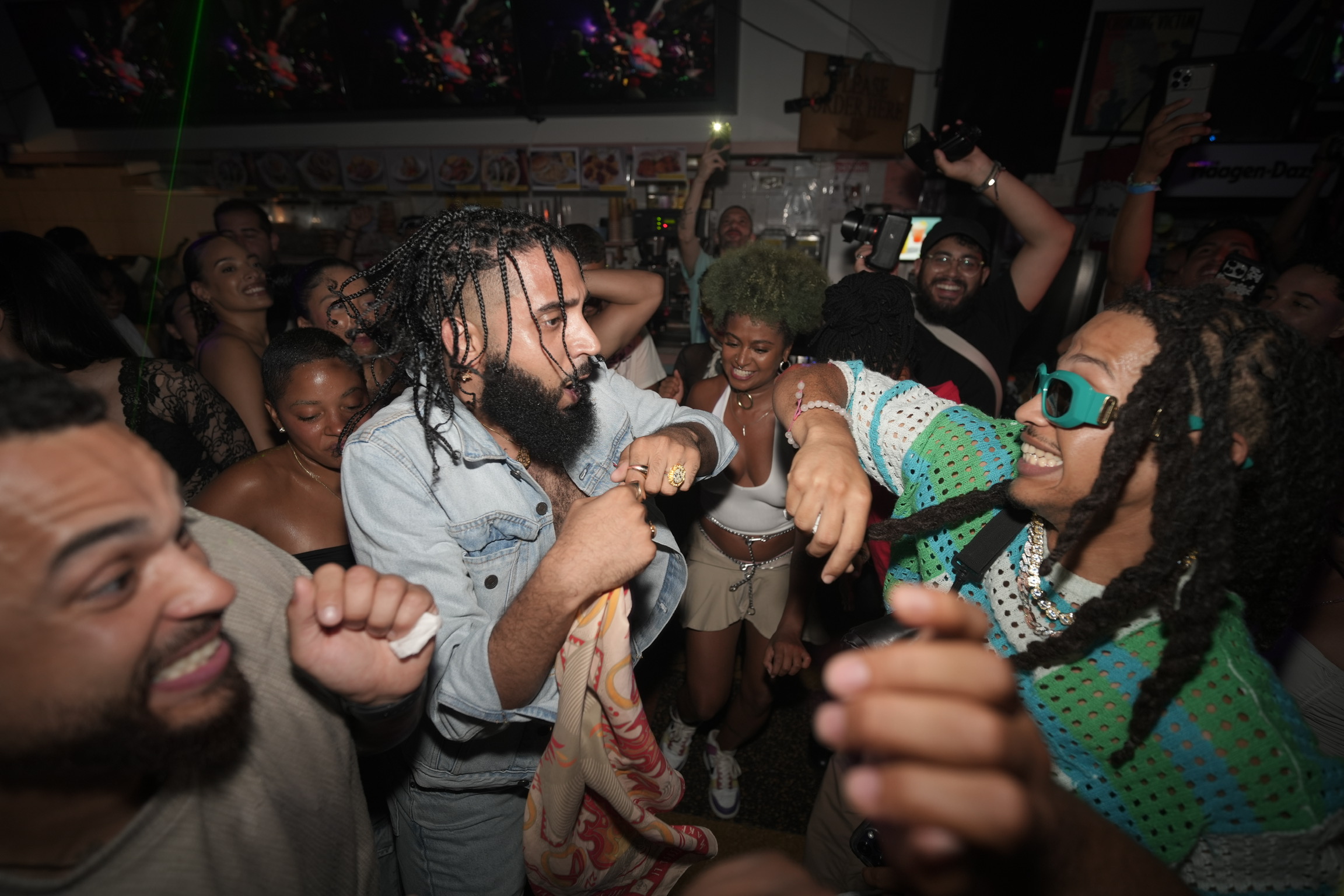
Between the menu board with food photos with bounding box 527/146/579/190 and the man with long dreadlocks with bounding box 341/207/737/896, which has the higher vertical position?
the menu board with food photos with bounding box 527/146/579/190

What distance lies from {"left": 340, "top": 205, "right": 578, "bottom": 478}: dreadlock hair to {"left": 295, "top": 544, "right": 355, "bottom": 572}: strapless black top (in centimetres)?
77

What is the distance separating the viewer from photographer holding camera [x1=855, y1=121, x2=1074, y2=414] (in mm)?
3076

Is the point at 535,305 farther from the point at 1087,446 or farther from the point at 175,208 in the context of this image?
the point at 175,208

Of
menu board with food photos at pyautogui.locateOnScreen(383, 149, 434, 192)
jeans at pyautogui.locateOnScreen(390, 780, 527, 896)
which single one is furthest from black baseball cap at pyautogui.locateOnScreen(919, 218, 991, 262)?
menu board with food photos at pyautogui.locateOnScreen(383, 149, 434, 192)

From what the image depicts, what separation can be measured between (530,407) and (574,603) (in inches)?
27.5

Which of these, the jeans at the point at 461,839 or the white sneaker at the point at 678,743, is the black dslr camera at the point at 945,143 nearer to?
the white sneaker at the point at 678,743

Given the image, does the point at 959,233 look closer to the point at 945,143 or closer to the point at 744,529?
the point at 945,143

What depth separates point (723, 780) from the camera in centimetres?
294

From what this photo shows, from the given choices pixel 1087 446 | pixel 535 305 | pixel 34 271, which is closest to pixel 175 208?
pixel 34 271

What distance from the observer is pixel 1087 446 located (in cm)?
Answer: 126

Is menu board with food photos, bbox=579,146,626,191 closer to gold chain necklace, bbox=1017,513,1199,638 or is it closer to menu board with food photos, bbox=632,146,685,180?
menu board with food photos, bbox=632,146,685,180

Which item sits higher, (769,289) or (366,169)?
(366,169)

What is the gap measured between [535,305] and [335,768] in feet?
4.16

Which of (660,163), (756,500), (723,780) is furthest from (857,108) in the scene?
(723,780)
